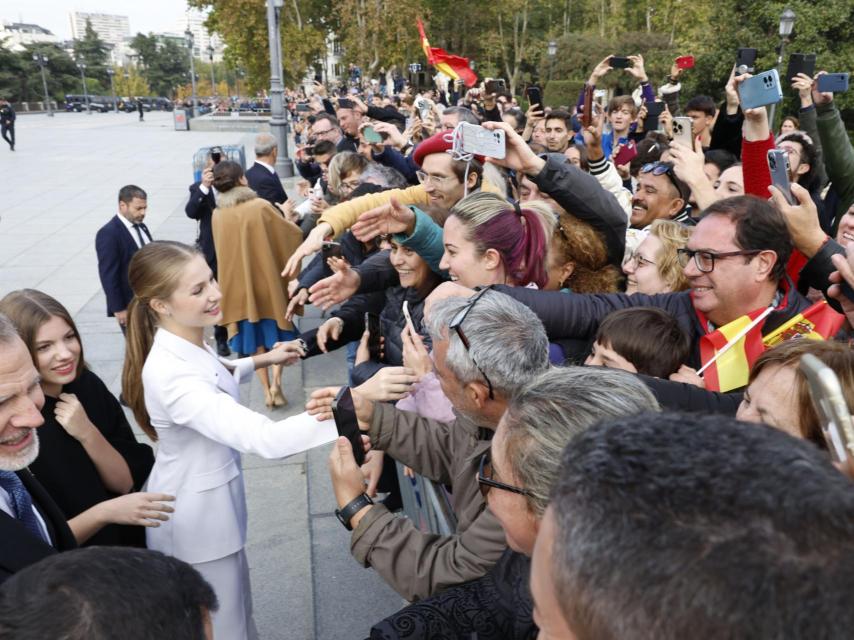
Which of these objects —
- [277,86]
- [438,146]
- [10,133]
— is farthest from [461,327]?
[10,133]

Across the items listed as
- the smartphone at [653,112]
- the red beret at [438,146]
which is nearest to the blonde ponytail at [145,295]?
the red beret at [438,146]

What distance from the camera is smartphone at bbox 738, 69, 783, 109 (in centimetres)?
304

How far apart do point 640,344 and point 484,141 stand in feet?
4.39

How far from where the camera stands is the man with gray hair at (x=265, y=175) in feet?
24.9

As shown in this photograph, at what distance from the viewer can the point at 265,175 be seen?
7691mm

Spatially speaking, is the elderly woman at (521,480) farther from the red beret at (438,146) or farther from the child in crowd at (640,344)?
the red beret at (438,146)

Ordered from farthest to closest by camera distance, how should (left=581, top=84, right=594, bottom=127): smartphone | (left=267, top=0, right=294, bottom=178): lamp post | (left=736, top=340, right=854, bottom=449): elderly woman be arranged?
1. (left=267, top=0, right=294, bottom=178): lamp post
2. (left=581, top=84, right=594, bottom=127): smartphone
3. (left=736, top=340, right=854, bottom=449): elderly woman

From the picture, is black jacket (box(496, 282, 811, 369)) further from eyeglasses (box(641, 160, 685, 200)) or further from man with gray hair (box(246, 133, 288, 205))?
man with gray hair (box(246, 133, 288, 205))

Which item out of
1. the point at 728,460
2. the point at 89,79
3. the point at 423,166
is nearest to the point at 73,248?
the point at 423,166

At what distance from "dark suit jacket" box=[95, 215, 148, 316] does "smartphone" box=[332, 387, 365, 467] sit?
14.1 ft

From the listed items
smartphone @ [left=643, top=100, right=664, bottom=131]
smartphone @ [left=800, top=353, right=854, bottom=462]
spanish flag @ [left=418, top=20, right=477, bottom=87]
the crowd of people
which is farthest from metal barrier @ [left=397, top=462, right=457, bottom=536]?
spanish flag @ [left=418, top=20, right=477, bottom=87]

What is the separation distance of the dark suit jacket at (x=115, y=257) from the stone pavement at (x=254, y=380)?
2.89 feet

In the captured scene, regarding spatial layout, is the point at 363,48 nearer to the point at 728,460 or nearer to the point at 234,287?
the point at 234,287

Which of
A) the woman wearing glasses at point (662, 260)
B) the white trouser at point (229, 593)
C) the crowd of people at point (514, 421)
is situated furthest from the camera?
the woman wearing glasses at point (662, 260)
